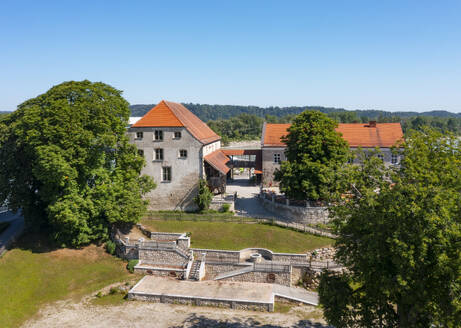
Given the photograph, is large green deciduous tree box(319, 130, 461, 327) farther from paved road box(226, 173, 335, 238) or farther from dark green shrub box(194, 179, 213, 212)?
dark green shrub box(194, 179, 213, 212)

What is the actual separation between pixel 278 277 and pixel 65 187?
21848mm

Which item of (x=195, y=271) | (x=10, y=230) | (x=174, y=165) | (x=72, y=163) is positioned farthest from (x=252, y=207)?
(x=10, y=230)

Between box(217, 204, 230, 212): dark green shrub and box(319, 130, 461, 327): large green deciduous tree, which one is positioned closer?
box(319, 130, 461, 327): large green deciduous tree

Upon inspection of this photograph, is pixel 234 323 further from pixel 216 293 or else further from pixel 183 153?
pixel 183 153

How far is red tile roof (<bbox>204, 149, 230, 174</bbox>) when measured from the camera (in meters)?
43.6

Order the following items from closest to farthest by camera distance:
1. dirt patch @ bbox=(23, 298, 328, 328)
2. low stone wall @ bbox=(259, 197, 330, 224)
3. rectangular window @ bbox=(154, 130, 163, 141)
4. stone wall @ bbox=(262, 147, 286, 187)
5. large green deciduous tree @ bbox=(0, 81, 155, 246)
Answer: dirt patch @ bbox=(23, 298, 328, 328)
large green deciduous tree @ bbox=(0, 81, 155, 246)
low stone wall @ bbox=(259, 197, 330, 224)
rectangular window @ bbox=(154, 130, 163, 141)
stone wall @ bbox=(262, 147, 286, 187)

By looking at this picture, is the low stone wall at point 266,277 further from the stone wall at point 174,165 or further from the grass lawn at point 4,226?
the grass lawn at point 4,226

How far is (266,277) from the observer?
3061 cm

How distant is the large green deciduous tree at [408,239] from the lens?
14.4 m

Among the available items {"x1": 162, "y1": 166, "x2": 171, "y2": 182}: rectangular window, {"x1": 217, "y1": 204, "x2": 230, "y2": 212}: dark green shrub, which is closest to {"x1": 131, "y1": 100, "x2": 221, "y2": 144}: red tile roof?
{"x1": 162, "y1": 166, "x2": 171, "y2": 182}: rectangular window

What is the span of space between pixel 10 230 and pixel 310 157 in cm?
3448

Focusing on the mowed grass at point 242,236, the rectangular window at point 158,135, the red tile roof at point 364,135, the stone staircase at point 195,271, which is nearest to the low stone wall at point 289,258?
the mowed grass at point 242,236

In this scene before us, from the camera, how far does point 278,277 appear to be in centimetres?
3047

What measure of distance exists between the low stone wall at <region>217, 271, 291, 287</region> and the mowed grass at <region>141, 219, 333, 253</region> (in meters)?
3.36
